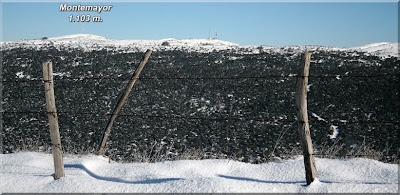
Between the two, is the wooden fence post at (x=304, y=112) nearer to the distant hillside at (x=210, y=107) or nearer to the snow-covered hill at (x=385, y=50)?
the distant hillside at (x=210, y=107)

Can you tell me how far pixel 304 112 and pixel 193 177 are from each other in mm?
1614

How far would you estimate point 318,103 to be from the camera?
12.2 metres

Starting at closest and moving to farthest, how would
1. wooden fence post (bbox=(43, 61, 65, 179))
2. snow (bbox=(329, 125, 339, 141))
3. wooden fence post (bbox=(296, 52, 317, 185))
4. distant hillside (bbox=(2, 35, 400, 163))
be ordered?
wooden fence post (bbox=(296, 52, 317, 185)) → wooden fence post (bbox=(43, 61, 65, 179)) → distant hillside (bbox=(2, 35, 400, 163)) → snow (bbox=(329, 125, 339, 141))

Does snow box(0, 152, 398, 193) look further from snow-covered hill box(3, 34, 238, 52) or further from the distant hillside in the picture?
snow-covered hill box(3, 34, 238, 52)

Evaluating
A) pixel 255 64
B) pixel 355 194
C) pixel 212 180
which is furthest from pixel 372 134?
pixel 255 64

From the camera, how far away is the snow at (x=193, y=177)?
3.95 m

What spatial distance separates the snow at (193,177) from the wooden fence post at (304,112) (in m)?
0.16

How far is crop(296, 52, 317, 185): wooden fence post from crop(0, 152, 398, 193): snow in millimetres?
162

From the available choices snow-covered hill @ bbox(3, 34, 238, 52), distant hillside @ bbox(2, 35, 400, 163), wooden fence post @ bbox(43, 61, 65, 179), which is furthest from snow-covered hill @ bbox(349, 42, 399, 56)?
wooden fence post @ bbox(43, 61, 65, 179)

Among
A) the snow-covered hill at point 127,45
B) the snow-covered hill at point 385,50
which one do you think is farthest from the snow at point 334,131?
the snow-covered hill at point 127,45

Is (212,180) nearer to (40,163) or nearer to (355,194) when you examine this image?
(355,194)

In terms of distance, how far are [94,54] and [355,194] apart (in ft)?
68.5

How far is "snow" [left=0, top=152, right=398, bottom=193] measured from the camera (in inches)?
156

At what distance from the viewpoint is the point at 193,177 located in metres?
4.46
